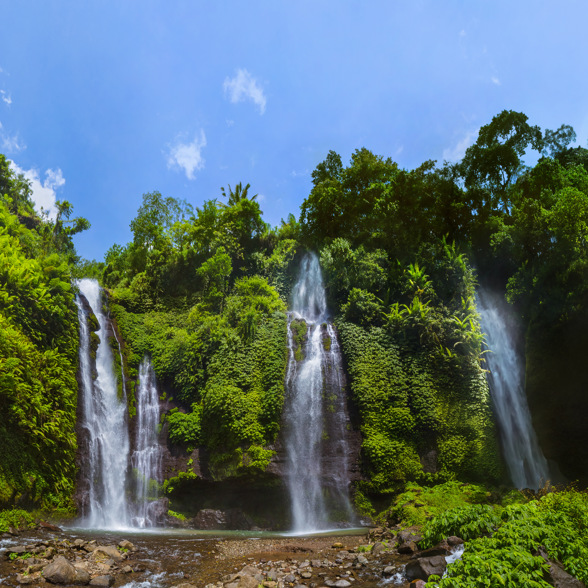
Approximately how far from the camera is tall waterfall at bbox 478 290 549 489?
13.5 m

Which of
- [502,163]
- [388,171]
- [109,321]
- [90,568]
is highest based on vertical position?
[388,171]

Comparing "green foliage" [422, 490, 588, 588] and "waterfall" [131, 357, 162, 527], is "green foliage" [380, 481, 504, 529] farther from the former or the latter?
"waterfall" [131, 357, 162, 527]

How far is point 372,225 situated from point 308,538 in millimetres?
15955

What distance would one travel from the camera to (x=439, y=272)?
18125 millimetres

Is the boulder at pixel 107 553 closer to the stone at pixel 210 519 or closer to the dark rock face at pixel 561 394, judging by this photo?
the stone at pixel 210 519

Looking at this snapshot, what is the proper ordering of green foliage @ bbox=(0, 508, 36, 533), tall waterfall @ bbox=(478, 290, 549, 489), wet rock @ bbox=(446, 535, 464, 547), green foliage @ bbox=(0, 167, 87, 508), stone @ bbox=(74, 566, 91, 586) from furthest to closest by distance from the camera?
tall waterfall @ bbox=(478, 290, 549, 489) → green foliage @ bbox=(0, 167, 87, 508) → green foliage @ bbox=(0, 508, 36, 533) → wet rock @ bbox=(446, 535, 464, 547) → stone @ bbox=(74, 566, 91, 586)

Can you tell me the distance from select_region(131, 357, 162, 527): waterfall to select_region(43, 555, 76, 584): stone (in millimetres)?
6965

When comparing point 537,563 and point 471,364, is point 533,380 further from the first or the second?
point 537,563

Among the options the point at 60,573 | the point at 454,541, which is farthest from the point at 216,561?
the point at 454,541

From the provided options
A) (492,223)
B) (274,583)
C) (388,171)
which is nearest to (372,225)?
(388,171)

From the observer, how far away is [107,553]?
25.1 ft

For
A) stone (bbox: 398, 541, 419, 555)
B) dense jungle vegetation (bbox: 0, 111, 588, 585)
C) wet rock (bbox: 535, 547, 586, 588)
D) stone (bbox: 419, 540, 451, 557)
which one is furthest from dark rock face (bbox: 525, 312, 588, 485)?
wet rock (bbox: 535, 547, 586, 588)

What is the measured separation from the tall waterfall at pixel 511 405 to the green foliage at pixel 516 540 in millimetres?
6008

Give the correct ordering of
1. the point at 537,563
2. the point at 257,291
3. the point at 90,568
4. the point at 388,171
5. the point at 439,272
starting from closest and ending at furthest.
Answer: the point at 537,563 → the point at 90,568 → the point at 439,272 → the point at 257,291 → the point at 388,171
